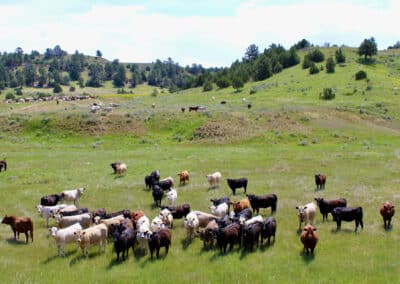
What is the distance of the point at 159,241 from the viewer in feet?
54.7

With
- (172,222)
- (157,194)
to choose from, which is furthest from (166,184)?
(172,222)

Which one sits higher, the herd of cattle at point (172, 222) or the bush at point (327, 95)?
the bush at point (327, 95)

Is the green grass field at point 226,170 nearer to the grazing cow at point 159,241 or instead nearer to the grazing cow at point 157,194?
the grazing cow at point 159,241

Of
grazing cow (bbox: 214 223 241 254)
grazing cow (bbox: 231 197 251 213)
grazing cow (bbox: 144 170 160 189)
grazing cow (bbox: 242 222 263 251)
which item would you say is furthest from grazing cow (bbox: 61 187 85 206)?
grazing cow (bbox: 242 222 263 251)

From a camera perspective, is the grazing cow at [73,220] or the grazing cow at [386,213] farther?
the grazing cow at [73,220]

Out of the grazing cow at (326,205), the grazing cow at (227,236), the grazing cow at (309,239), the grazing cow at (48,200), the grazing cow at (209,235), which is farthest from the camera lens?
the grazing cow at (48,200)

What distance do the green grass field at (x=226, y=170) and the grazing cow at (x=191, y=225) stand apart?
0.40 metres

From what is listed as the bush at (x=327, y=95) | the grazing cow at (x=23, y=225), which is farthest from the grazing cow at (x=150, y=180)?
the bush at (x=327, y=95)

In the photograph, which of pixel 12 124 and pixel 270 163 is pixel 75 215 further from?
pixel 12 124

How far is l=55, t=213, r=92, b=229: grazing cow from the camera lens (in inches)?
785

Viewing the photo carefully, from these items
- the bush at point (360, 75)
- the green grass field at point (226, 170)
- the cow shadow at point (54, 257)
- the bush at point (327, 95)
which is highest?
the bush at point (360, 75)

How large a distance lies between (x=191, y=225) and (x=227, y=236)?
2.12 m

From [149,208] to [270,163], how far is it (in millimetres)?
15517

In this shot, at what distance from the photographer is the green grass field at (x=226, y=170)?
15.4 m
